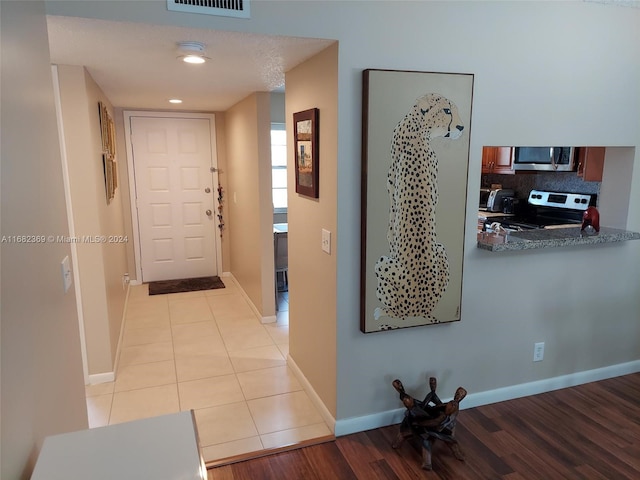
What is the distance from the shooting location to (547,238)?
8.86 ft

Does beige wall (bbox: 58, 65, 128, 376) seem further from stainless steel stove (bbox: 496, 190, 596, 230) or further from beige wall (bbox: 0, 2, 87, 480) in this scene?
stainless steel stove (bbox: 496, 190, 596, 230)

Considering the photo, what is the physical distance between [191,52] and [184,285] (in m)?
3.67

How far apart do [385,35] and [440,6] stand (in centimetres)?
33

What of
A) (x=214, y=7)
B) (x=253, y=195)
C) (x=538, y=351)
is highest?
(x=214, y=7)

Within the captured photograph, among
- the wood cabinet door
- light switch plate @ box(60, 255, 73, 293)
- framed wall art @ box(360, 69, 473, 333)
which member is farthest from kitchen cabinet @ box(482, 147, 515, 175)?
light switch plate @ box(60, 255, 73, 293)

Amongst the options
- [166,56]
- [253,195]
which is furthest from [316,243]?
[253,195]

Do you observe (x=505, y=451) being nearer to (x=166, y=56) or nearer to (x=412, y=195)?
(x=412, y=195)

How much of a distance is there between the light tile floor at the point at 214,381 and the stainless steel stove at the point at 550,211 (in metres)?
2.38

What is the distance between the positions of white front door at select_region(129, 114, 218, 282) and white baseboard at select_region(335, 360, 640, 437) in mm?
3643

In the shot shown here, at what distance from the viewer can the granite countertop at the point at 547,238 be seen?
2.57 metres

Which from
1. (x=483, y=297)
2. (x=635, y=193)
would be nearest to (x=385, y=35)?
(x=483, y=297)

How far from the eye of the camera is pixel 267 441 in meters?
2.49

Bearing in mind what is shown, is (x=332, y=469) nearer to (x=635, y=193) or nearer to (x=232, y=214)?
(x=635, y=193)

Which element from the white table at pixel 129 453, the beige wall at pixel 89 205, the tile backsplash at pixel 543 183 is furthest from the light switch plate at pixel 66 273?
the tile backsplash at pixel 543 183
